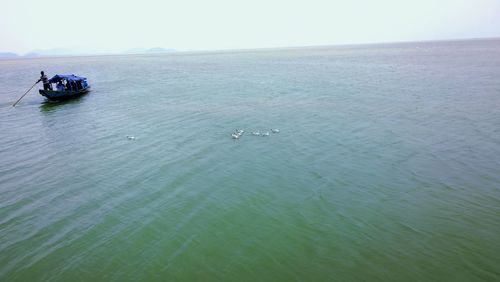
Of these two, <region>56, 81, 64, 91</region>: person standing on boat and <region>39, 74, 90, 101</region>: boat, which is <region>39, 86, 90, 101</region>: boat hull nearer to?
<region>39, 74, 90, 101</region>: boat

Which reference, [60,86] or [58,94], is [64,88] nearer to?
[60,86]

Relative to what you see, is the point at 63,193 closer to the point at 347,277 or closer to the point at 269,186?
the point at 269,186

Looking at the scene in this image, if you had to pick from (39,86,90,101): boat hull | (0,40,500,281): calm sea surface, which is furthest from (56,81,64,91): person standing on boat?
(0,40,500,281): calm sea surface

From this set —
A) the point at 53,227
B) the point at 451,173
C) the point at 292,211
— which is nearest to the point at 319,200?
the point at 292,211

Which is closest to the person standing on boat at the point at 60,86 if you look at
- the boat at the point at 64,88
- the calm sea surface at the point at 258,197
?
the boat at the point at 64,88

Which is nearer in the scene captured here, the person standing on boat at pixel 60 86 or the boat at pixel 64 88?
the boat at pixel 64 88

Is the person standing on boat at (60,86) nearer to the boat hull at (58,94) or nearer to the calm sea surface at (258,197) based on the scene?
the boat hull at (58,94)

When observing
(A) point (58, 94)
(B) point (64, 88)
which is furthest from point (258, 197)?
(B) point (64, 88)
